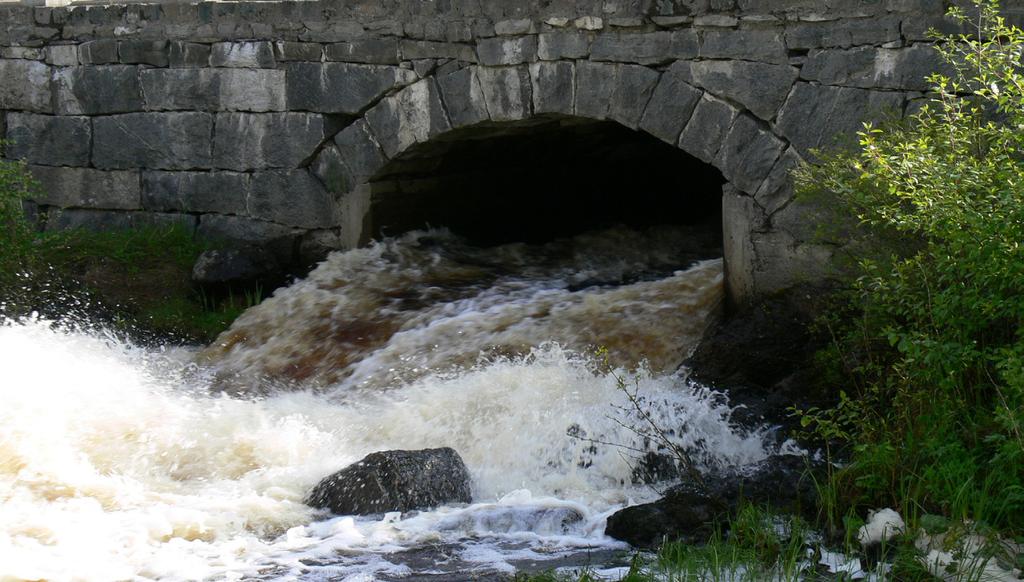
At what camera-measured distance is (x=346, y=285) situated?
7.71m

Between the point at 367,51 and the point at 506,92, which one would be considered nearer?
the point at 506,92

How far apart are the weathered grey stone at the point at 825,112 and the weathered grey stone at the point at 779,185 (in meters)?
0.06

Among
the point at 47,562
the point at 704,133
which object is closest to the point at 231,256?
the point at 704,133

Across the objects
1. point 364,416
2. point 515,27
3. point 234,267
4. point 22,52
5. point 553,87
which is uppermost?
point 22,52

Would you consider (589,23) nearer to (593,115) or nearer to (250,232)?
(593,115)

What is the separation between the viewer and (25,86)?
858 cm

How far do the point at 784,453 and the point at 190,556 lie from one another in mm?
2465

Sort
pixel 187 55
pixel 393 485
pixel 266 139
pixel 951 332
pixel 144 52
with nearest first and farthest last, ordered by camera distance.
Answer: pixel 951 332 < pixel 393 485 < pixel 266 139 < pixel 187 55 < pixel 144 52

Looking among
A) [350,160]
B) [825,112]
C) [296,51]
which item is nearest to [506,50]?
[350,160]

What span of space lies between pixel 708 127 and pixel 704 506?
2581 mm

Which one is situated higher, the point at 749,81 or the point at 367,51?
the point at 367,51

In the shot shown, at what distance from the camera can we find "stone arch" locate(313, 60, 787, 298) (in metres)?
6.43

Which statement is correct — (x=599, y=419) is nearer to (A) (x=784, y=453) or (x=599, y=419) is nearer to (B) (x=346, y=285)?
(A) (x=784, y=453)

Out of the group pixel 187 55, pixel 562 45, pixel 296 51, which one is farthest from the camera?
pixel 187 55
